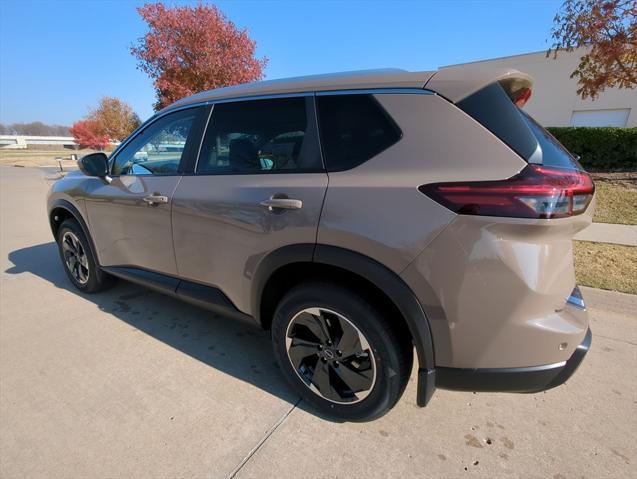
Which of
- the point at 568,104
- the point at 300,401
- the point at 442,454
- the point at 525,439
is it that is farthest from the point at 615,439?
the point at 568,104

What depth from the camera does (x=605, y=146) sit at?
10.8m

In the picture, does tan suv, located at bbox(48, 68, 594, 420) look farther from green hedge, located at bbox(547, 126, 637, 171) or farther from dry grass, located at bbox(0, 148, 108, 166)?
dry grass, located at bbox(0, 148, 108, 166)

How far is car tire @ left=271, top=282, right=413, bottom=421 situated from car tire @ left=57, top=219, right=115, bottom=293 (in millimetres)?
2400

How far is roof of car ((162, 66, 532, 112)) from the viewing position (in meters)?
1.69

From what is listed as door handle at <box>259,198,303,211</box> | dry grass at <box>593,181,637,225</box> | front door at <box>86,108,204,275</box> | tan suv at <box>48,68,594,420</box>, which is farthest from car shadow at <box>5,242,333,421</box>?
dry grass at <box>593,181,637,225</box>

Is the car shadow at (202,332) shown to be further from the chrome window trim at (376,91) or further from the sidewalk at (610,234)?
the sidewalk at (610,234)

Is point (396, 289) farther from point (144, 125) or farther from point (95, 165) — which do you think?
point (95, 165)

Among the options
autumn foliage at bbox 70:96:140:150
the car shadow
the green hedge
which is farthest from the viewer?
autumn foliage at bbox 70:96:140:150

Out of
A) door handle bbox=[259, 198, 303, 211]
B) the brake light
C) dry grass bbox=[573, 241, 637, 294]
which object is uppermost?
the brake light

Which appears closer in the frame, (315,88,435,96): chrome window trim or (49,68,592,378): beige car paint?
(49,68,592,378): beige car paint

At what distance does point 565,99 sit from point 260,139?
2550 centimetres

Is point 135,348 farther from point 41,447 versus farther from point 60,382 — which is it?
point 41,447

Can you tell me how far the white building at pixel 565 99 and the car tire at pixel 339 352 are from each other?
916 inches

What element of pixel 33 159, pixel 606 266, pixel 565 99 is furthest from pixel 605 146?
pixel 33 159
